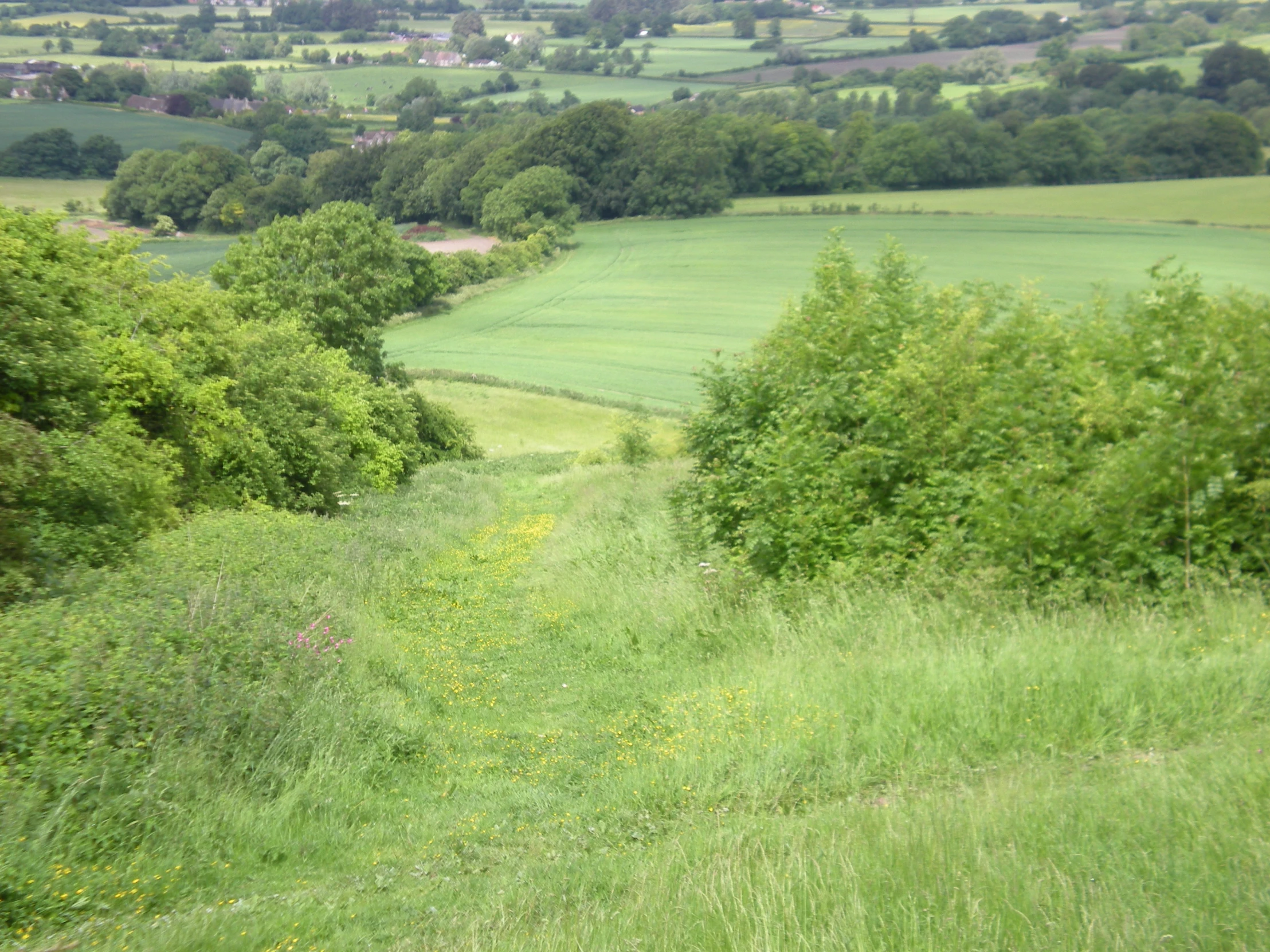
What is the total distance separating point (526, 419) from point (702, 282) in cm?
2858

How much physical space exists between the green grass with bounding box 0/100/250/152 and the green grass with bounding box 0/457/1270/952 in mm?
58830

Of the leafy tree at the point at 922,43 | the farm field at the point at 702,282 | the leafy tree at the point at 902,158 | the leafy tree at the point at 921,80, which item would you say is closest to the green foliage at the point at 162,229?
the farm field at the point at 702,282

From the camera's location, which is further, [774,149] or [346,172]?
[774,149]

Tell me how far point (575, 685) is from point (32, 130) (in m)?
63.3

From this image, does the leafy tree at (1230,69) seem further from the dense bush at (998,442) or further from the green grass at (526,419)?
the dense bush at (998,442)

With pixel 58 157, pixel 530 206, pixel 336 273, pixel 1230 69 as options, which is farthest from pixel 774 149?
pixel 336 273

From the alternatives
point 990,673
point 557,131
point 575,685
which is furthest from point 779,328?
point 557,131

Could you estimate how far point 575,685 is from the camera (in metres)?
9.91

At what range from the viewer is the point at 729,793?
20.1 feet

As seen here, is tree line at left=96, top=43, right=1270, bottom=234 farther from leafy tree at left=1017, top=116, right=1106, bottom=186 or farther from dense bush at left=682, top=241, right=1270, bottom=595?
dense bush at left=682, top=241, right=1270, bottom=595

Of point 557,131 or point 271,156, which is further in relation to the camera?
point 557,131

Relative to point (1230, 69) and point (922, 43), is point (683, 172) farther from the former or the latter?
point (922, 43)

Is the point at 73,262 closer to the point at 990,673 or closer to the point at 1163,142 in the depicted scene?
the point at 990,673

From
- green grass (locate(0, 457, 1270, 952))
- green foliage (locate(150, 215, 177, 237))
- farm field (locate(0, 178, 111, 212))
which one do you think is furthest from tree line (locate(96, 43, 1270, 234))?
green grass (locate(0, 457, 1270, 952))
